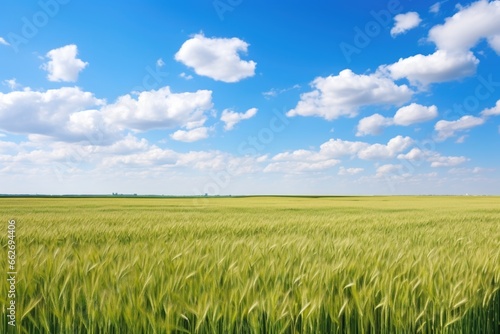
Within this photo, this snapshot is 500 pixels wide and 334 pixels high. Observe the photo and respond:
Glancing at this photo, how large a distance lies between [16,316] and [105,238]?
12.6 ft

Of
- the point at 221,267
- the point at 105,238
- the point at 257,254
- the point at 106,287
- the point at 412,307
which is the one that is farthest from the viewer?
the point at 105,238

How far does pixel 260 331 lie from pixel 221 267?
2.79 ft

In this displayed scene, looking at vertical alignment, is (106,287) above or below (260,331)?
above

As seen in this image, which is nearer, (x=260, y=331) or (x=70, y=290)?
(x=260, y=331)

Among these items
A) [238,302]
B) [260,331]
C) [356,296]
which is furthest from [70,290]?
[356,296]

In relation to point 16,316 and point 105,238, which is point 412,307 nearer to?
point 16,316

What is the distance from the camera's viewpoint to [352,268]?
270 centimetres

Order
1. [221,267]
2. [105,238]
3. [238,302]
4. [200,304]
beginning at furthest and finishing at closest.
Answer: [105,238]
[221,267]
[238,302]
[200,304]

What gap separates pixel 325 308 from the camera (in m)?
1.97

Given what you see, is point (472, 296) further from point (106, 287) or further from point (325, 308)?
point (106, 287)

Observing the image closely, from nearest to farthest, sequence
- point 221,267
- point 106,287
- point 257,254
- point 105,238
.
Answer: point 106,287, point 221,267, point 257,254, point 105,238

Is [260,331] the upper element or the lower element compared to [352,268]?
lower

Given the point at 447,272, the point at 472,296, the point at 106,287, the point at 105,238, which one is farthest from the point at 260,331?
the point at 105,238

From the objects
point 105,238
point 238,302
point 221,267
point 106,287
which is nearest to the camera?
point 238,302
